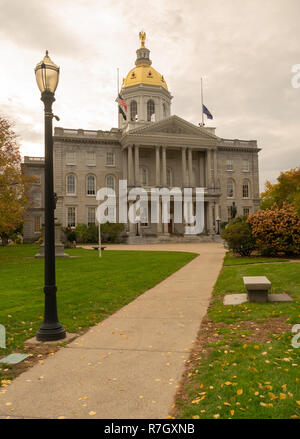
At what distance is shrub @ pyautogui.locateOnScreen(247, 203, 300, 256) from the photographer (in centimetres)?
2280

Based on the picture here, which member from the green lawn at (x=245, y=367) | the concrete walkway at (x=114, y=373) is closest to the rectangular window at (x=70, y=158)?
the concrete walkway at (x=114, y=373)

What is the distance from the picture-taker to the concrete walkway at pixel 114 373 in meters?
4.31

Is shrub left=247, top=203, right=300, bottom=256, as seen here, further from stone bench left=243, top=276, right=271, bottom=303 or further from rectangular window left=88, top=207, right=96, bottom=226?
rectangular window left=88, top=207, right=96, bottom=226

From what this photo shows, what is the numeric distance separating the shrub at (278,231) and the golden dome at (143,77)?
1943 inches

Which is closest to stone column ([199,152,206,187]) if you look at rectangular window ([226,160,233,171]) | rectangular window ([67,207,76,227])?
rectangular window ([226,160,233,171])

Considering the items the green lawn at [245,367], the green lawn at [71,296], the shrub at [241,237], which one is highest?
the shrub at [241,237]

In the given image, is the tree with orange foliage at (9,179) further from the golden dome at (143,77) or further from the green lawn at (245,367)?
the golden dome at (143,77)

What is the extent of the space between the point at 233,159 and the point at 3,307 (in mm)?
62749

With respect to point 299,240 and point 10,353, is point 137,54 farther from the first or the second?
point 10,353

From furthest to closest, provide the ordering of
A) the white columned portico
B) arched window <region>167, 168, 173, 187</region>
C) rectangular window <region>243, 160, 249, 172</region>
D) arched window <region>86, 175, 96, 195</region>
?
1. rectangular window <region>243, 160, 249, 172</region>
2. arched window <region>167, 168, 173, 187</region>
3. arched window <region>86, 175, 96, 195</region>
4. the white columned portico

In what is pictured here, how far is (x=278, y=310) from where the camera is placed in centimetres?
902

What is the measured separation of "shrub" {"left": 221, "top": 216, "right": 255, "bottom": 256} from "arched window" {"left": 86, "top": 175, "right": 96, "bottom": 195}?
3928 centimetres

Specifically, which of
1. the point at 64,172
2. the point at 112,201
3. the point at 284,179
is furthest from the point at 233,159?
the point at 64,172

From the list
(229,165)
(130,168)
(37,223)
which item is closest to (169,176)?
(130,168)
